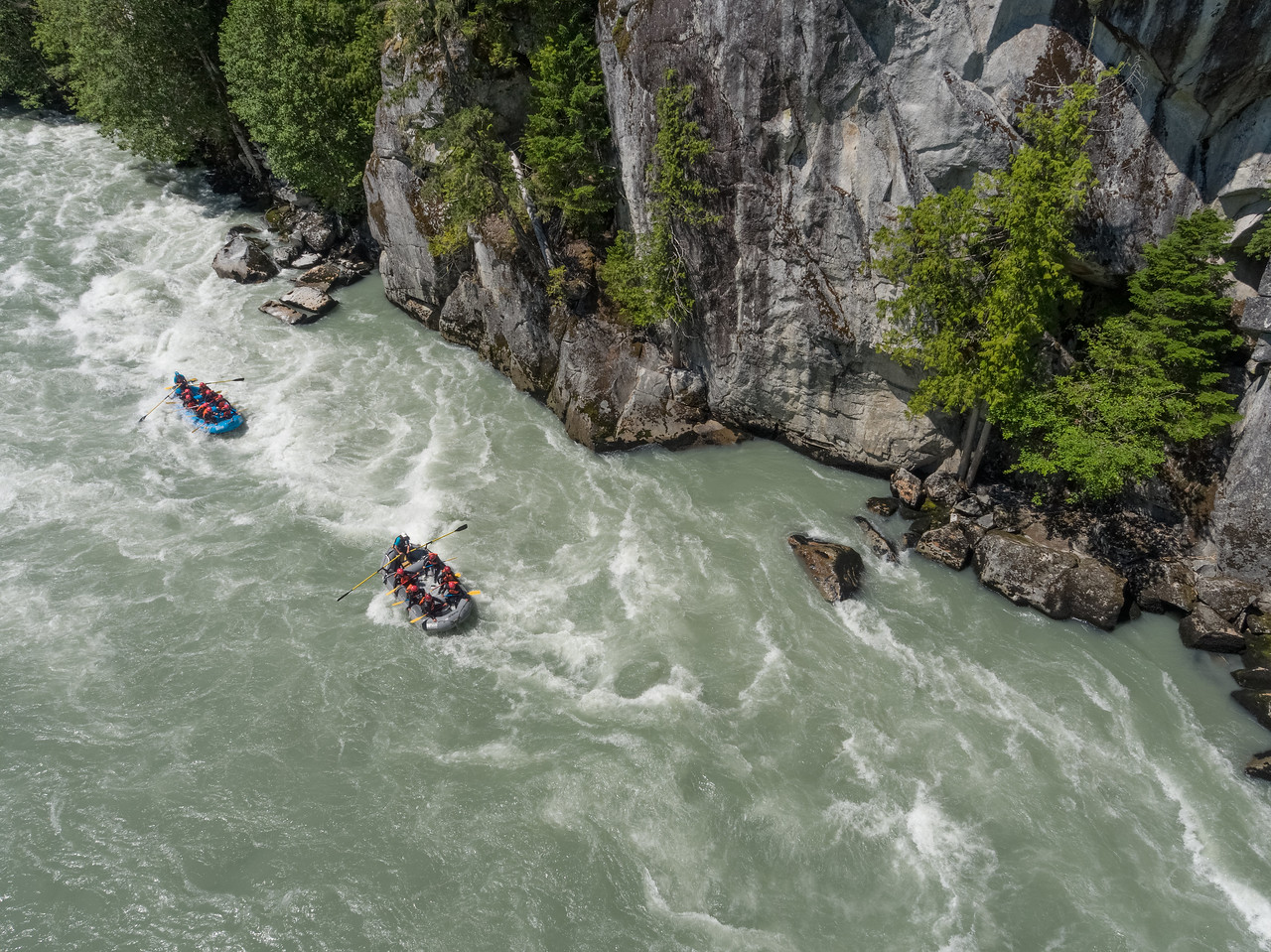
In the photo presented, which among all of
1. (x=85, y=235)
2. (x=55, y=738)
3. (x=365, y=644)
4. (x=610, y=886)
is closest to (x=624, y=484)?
(x=365, y=644)

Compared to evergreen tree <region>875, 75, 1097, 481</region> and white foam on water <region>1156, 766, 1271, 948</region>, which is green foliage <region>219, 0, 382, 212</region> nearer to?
evergreen tree <region>875, 75, 1097, 481</region>

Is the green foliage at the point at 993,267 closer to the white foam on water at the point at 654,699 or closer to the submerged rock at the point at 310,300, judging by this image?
the white foam on water at the point at 654,699

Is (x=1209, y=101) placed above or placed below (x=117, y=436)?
above

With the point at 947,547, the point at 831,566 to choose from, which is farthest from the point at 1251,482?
the point at 831,566

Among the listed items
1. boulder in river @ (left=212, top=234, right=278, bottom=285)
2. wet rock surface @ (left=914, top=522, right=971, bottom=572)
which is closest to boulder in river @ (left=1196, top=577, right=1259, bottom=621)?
wet rock surface @ (left=914, top=522, right=971, bottom=572)

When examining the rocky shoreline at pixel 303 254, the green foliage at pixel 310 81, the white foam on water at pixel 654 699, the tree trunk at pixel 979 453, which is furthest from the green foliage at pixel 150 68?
the tree trunk at pixel 979 453

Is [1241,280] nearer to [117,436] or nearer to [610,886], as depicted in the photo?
[610,886]

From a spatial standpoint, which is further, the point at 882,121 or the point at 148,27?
the point at 148,27
